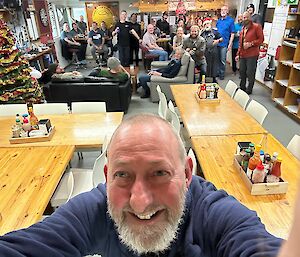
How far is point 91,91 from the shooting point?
15.7 ft

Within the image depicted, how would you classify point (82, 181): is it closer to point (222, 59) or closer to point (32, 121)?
point (32, 121)

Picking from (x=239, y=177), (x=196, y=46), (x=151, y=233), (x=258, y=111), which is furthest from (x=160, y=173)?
(x=196, y=46)

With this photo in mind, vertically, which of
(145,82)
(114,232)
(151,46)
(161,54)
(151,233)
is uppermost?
(151,233)

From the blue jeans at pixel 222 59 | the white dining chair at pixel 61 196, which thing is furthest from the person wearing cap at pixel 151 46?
the white dining chair at pixel 61 196

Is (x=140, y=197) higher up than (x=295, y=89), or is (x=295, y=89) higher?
(x=140, y=197)

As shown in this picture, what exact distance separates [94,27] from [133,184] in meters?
8.79

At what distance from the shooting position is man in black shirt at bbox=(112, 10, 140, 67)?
25.5 feet

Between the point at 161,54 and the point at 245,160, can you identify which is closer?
the point at 245,160

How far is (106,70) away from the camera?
5.04m

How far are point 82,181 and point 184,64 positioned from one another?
3.56 m

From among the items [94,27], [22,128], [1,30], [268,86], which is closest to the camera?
[22,128]

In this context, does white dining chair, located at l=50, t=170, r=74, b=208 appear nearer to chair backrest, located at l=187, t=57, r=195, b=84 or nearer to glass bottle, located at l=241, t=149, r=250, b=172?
glass bottle, located at l=241, t=149, r=250, b=172

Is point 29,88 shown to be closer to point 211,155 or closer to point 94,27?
point 211,155

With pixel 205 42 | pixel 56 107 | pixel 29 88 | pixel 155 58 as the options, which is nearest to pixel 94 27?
pixel 155 58
